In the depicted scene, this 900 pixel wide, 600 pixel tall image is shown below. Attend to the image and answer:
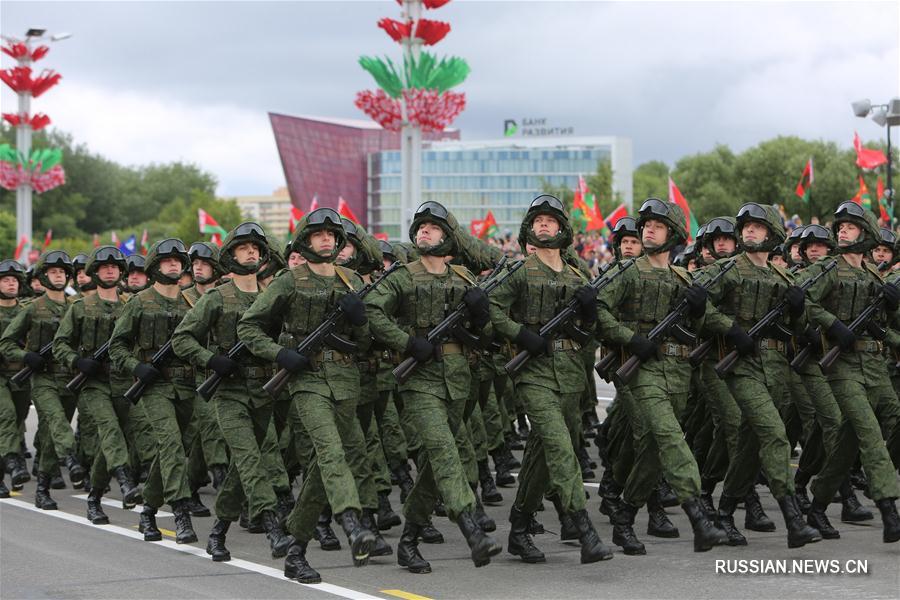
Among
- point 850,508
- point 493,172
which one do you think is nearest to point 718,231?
point 850,508

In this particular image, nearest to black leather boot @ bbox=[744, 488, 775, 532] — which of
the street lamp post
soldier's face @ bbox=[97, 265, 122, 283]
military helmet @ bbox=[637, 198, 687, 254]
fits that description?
military helmet @ bbox=[637, 198, 687, 254]

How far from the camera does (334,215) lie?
8.47 meters

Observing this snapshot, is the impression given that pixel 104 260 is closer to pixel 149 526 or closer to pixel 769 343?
pixel 149 526

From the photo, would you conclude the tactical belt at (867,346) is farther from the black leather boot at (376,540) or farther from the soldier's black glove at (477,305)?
the black leather boot at (376,540)

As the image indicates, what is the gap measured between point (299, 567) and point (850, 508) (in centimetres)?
451

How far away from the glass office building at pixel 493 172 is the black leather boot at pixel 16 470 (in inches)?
5160

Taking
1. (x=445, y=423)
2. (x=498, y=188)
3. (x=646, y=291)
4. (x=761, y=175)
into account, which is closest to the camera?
(x=445, y=423)

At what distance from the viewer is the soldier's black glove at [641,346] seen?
8.43 metres

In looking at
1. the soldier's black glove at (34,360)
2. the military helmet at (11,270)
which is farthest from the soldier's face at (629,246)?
the military helmet at (11,270)

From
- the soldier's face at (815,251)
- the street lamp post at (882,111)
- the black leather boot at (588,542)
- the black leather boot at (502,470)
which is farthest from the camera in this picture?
the street lamp post at (882,111)

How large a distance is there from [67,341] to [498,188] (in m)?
145

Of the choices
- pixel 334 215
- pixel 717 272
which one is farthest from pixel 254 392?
pixel 717 272

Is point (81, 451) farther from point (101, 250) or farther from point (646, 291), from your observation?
point (646, 291)

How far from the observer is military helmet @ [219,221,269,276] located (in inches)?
358
